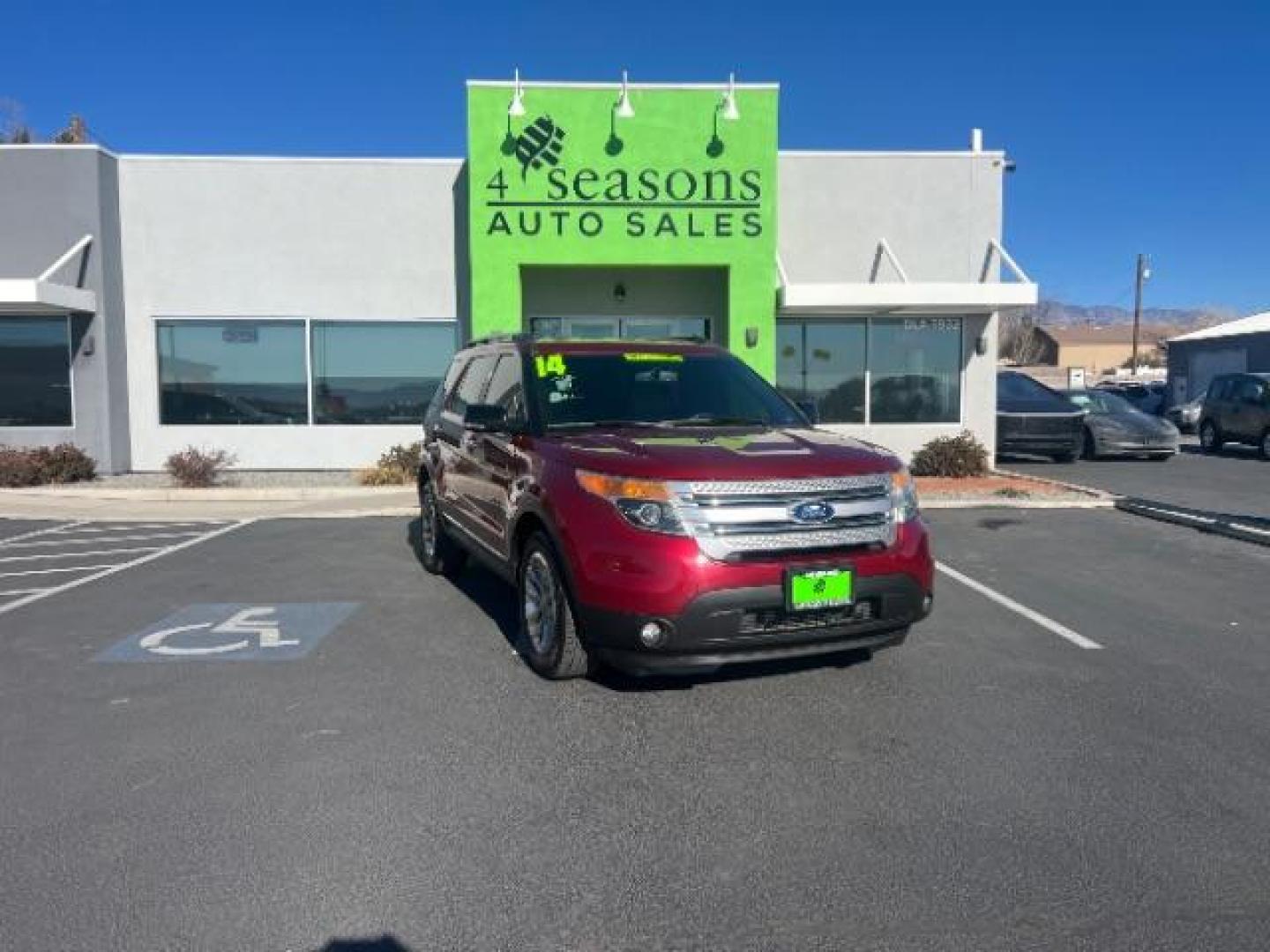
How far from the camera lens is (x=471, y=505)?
658 centimetres

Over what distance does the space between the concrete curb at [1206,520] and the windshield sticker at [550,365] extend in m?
7.50

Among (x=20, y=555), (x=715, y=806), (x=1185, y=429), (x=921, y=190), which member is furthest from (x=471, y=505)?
(x=1185, y=429)

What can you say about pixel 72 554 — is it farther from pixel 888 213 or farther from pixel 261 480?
pixel 888 213

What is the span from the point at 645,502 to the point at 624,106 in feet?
35.5

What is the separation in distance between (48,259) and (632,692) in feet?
45.1

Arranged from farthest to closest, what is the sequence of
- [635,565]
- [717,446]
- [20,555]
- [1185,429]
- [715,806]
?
[1185,429] < [20,555] < [717,446] < [635,565] < [715,806]

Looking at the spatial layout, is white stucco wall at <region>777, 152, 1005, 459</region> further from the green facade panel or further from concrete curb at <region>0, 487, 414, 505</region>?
concrete curb at <region>0, 487, 414, 505</region>

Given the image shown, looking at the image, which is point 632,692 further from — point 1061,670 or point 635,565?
point 1061,670

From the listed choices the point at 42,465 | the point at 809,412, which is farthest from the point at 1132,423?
the point at 42,465

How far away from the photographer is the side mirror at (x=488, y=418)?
555 cm

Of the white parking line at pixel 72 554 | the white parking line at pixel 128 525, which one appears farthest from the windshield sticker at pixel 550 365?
the white parking line at pixel 128 525

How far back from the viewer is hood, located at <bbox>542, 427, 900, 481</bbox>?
4508 mm

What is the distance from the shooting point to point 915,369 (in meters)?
15.9

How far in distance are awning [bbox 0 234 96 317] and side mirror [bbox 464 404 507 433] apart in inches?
413
